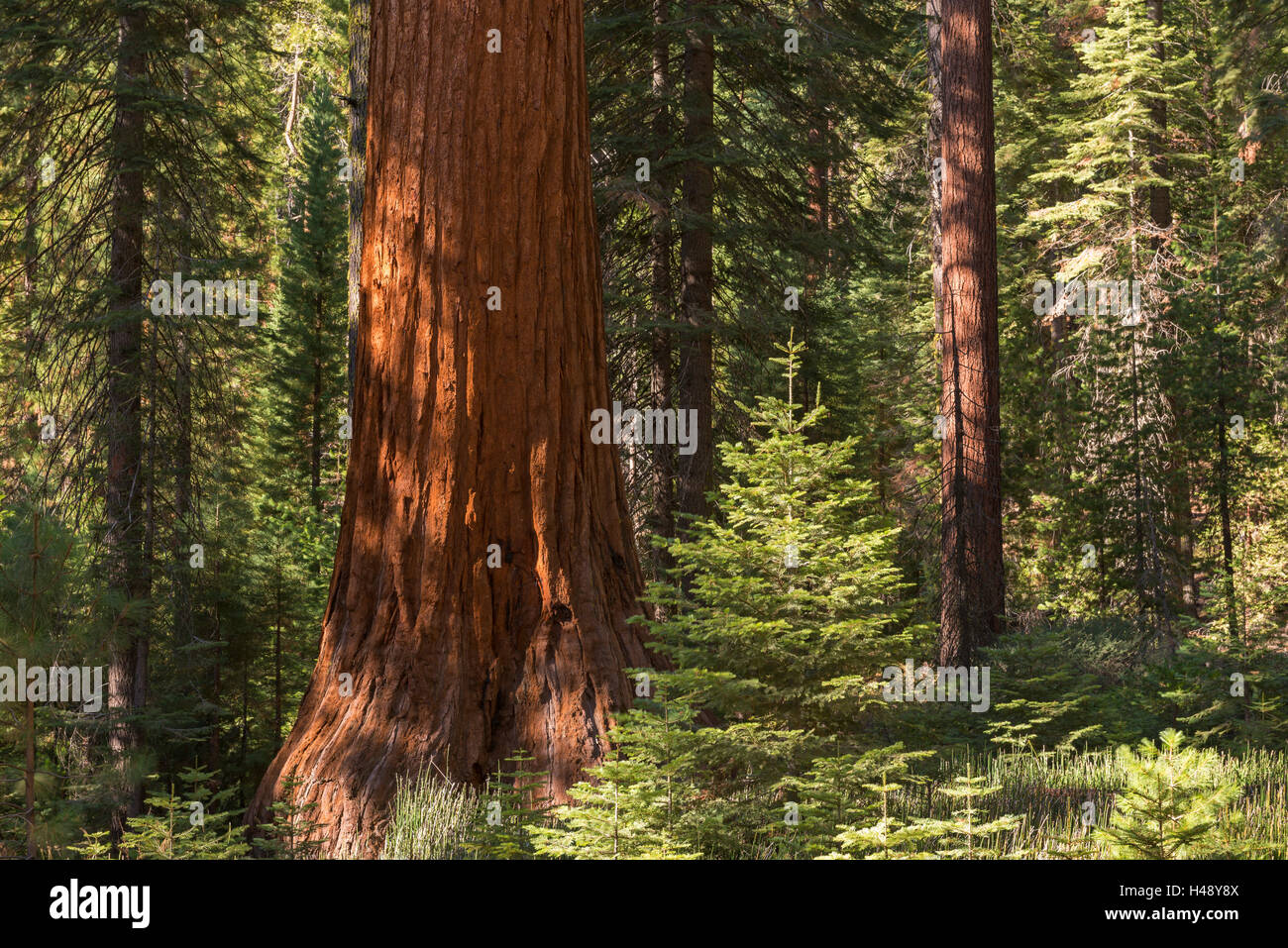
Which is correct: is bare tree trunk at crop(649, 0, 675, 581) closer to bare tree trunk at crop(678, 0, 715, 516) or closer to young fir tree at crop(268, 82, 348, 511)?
bare tree trunk at crop(678, 0, 715, 516)

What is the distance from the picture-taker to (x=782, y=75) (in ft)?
44.3

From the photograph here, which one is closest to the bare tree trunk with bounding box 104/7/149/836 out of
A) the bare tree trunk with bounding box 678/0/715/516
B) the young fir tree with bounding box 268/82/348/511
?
the bare tree trunk with bounding box 678/0/715/516

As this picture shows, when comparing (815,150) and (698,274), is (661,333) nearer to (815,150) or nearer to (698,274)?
(698,274)

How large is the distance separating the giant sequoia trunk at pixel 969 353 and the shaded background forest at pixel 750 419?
119 centimetres

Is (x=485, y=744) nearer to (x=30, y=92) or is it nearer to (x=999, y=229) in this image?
(x=30, y=92)

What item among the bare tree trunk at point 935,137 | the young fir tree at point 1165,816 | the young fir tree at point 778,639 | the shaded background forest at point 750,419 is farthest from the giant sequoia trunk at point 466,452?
the bare tree trunk at point 935,137

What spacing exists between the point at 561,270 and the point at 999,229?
19362 mm

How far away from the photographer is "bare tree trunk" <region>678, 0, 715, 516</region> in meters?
12.8

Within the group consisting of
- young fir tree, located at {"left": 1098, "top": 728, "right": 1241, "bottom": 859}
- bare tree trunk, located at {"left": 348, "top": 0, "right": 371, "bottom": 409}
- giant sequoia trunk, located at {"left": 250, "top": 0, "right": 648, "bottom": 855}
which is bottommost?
young fir tree, located at {"left": 1098, "top": 728, "right": 1241, "bottom": 859}

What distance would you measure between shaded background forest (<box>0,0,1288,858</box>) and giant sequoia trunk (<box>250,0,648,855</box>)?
1.95 feet

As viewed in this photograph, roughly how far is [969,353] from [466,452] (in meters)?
6.36

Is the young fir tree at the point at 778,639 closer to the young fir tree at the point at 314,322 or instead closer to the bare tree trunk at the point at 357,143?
the bare tree trunk at the point at 357,143

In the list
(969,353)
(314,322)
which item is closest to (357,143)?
(969,353)

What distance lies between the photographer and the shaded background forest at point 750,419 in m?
5.80
